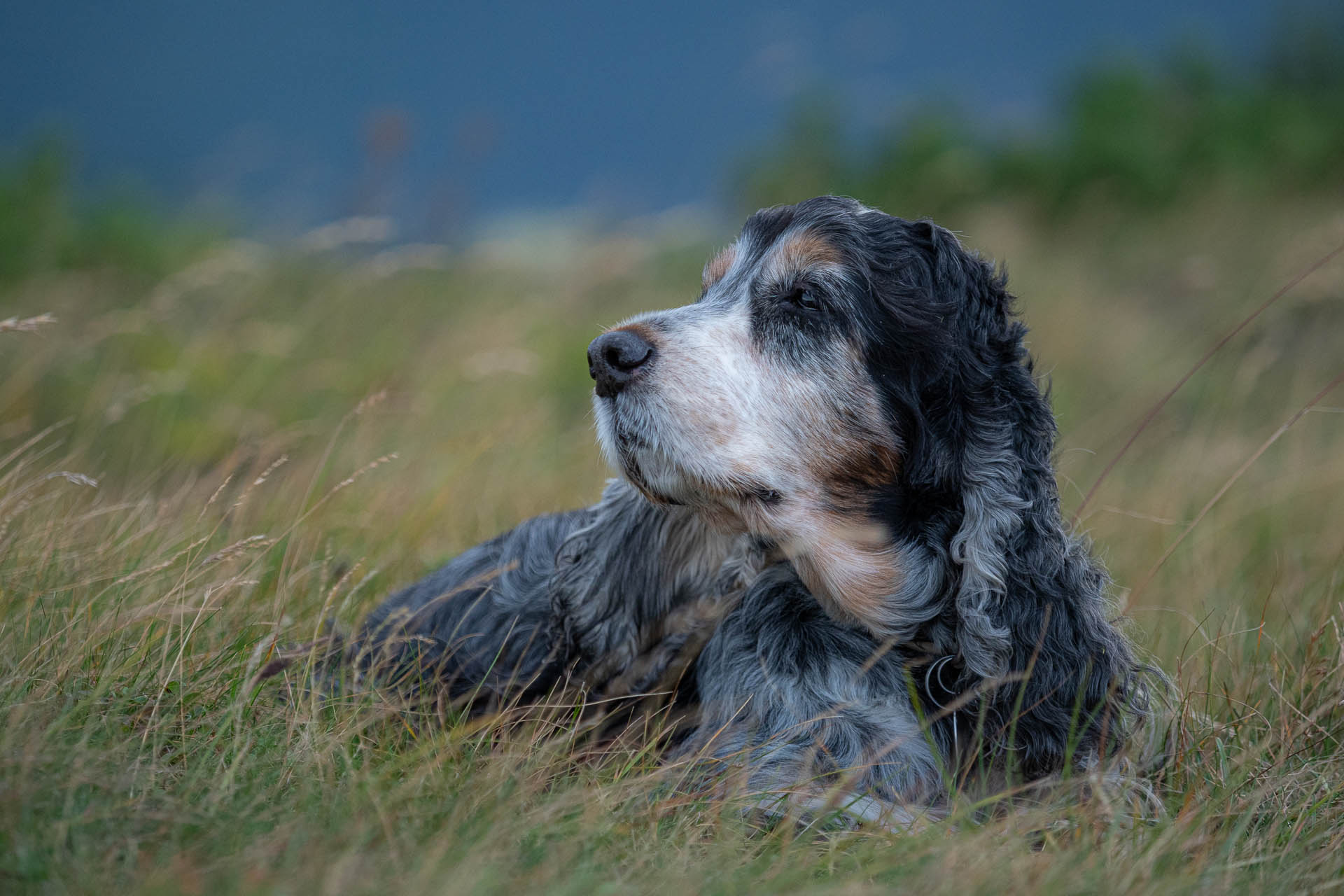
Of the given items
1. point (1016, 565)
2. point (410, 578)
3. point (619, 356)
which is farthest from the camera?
point (410, 578)

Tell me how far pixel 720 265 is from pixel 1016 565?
4.17 ft

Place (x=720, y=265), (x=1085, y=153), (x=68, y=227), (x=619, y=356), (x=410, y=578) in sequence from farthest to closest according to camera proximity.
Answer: (x=1085, y=153) → (x=68, y=227) → (x=410, y=578) → (x=720, y=265) → (x=619, y=356)

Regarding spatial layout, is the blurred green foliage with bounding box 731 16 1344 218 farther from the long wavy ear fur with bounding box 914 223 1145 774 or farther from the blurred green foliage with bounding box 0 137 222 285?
the long wavy ear fur with bounding box 914 223 1145 774

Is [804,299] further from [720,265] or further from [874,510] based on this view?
[874,510]

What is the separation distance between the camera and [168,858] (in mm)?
2027

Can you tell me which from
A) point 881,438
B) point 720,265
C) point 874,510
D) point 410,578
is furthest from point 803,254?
point 410,578

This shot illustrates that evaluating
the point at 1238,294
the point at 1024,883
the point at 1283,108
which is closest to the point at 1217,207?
the point at 1238,294

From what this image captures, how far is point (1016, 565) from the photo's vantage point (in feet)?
9.70

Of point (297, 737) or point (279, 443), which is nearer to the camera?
point (297, 737)

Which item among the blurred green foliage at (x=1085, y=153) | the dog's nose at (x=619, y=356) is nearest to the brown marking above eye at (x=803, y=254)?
the dog's nose at (x=619, y=356)

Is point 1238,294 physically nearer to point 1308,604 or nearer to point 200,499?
point 1308,604

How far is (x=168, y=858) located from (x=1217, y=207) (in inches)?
468

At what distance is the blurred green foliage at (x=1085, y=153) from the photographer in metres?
11.9

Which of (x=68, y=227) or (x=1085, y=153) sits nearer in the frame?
(x=68, y=227)
